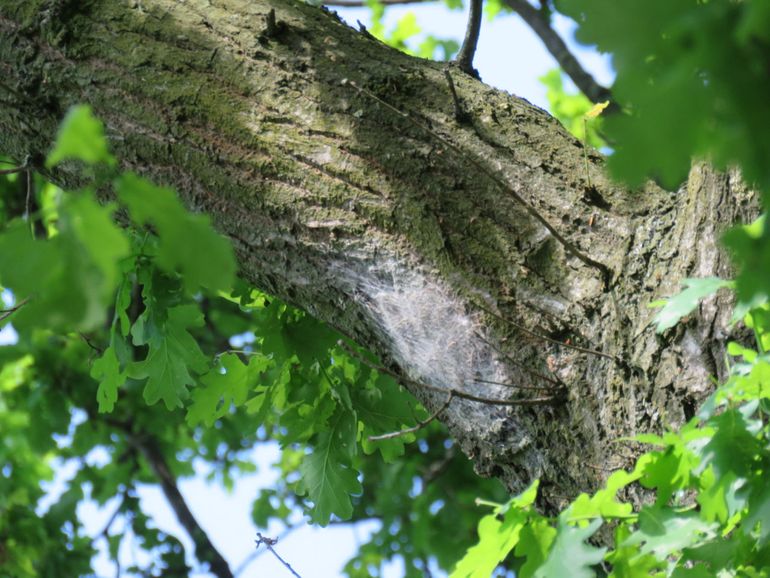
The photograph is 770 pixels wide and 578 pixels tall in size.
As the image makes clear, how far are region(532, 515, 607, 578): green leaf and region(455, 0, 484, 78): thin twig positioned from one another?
4.28 feet

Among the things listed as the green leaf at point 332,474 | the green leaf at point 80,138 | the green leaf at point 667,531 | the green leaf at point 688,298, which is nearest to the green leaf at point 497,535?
the green leaf at point 667,531

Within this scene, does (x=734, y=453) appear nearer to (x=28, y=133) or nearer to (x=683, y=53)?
(x=683, y=53)

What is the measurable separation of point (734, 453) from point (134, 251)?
5.66 ft

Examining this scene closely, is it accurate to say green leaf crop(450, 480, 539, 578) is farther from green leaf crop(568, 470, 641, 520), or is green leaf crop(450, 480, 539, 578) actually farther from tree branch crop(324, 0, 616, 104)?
tree branch crop(324, 0, 616, 104)

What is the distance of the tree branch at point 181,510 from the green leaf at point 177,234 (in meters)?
4.58

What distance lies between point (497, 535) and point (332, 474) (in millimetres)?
1069

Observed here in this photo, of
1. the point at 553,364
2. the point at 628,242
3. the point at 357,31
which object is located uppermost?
the point at 357,31

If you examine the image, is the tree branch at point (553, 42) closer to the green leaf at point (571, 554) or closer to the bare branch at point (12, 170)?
the bare branch at point (12, 170)

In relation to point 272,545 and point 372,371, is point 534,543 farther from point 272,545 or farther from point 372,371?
point 372,371

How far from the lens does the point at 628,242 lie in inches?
69.6

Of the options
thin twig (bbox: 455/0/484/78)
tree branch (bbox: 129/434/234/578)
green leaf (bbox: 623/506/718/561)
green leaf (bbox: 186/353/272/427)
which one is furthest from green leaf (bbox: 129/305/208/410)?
tree branch (bbox: 129/434/234/578)

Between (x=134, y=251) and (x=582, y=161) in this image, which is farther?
(x=134, y=251)

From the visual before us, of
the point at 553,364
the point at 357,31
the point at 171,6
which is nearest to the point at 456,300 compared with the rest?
the point at 553,364

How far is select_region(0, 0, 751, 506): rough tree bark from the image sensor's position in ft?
5.50
